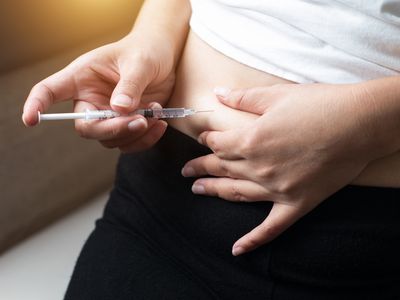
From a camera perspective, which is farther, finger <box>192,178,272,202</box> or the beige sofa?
the beige sofa

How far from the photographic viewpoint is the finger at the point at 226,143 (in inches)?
30.1

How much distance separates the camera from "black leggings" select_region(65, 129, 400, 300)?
2.46ft

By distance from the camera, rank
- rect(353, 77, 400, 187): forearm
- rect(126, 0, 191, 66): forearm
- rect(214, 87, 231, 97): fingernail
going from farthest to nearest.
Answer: rect(126, 0, 191, 66): forearm, rect(214, 87, 231, 97): fingernail, rect(353, 77, 400, 187): forearm

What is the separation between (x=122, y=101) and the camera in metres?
0.75

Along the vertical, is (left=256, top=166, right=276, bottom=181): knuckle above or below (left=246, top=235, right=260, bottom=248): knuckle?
above

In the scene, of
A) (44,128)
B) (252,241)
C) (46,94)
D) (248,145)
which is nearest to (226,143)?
(248,145)

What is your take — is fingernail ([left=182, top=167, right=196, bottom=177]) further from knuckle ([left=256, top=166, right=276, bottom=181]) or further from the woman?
knuckle ([left=256, top=166, right=276, bottom=181])

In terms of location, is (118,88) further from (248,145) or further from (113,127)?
(248,145)

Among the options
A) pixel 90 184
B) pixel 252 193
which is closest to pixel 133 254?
pixel 252 193

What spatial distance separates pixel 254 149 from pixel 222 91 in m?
0.11

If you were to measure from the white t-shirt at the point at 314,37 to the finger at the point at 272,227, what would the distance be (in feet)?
0.60

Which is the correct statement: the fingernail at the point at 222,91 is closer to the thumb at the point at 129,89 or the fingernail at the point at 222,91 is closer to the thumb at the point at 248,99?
the thumb at the point at 248,99

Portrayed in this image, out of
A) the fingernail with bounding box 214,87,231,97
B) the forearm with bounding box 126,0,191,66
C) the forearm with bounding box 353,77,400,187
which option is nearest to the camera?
the forearm with bounding box 353,77,400,187

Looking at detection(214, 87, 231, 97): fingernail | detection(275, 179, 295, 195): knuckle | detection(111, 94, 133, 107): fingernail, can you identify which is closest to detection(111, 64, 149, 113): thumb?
detection(111, 94, 133, 107): fingernail
